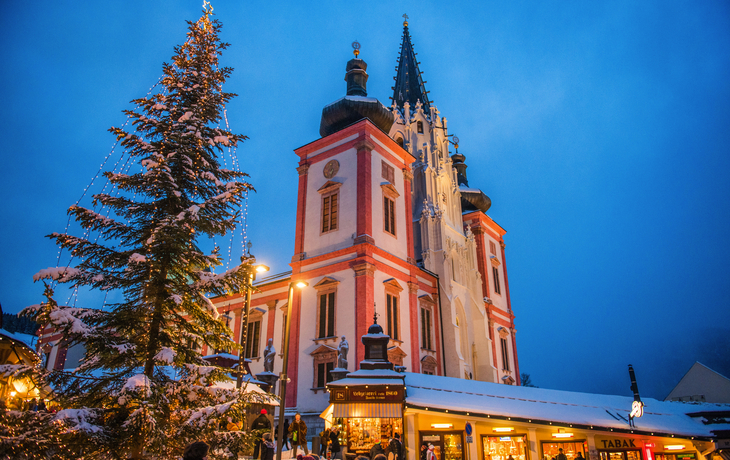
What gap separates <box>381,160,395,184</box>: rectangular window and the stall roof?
15.9m

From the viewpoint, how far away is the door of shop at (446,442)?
58.0ft

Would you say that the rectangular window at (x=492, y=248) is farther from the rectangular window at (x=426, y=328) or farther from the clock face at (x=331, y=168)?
the clock face at (x=331, y=168)

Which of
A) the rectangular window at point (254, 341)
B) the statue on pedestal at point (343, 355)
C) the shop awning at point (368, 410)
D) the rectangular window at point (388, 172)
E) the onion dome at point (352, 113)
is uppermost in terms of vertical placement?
the onion dome at point (352, 113)

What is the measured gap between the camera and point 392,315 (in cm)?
2920

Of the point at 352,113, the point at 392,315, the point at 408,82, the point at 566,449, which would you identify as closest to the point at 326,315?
the point at 392,315

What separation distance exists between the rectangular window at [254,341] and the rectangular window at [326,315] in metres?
7.03

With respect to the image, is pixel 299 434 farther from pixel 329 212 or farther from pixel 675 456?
pixel 329 212

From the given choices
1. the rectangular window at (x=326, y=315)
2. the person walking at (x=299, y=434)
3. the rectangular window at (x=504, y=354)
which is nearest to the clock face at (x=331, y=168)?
the rectangular window at (x=326, y=315)

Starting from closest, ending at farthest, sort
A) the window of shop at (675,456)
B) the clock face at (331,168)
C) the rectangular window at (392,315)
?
1. the window of shop at (675,456)
2. the rectangular window at (392,315)
3. the clock face at (331,168)

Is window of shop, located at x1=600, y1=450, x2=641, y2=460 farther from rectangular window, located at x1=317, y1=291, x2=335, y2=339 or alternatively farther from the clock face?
the clock face

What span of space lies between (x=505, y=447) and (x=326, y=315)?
13535mm

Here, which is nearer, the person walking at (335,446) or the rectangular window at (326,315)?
the person walking at (335,446)

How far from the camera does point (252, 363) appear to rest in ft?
108

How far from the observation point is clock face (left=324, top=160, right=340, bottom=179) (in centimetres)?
3284
